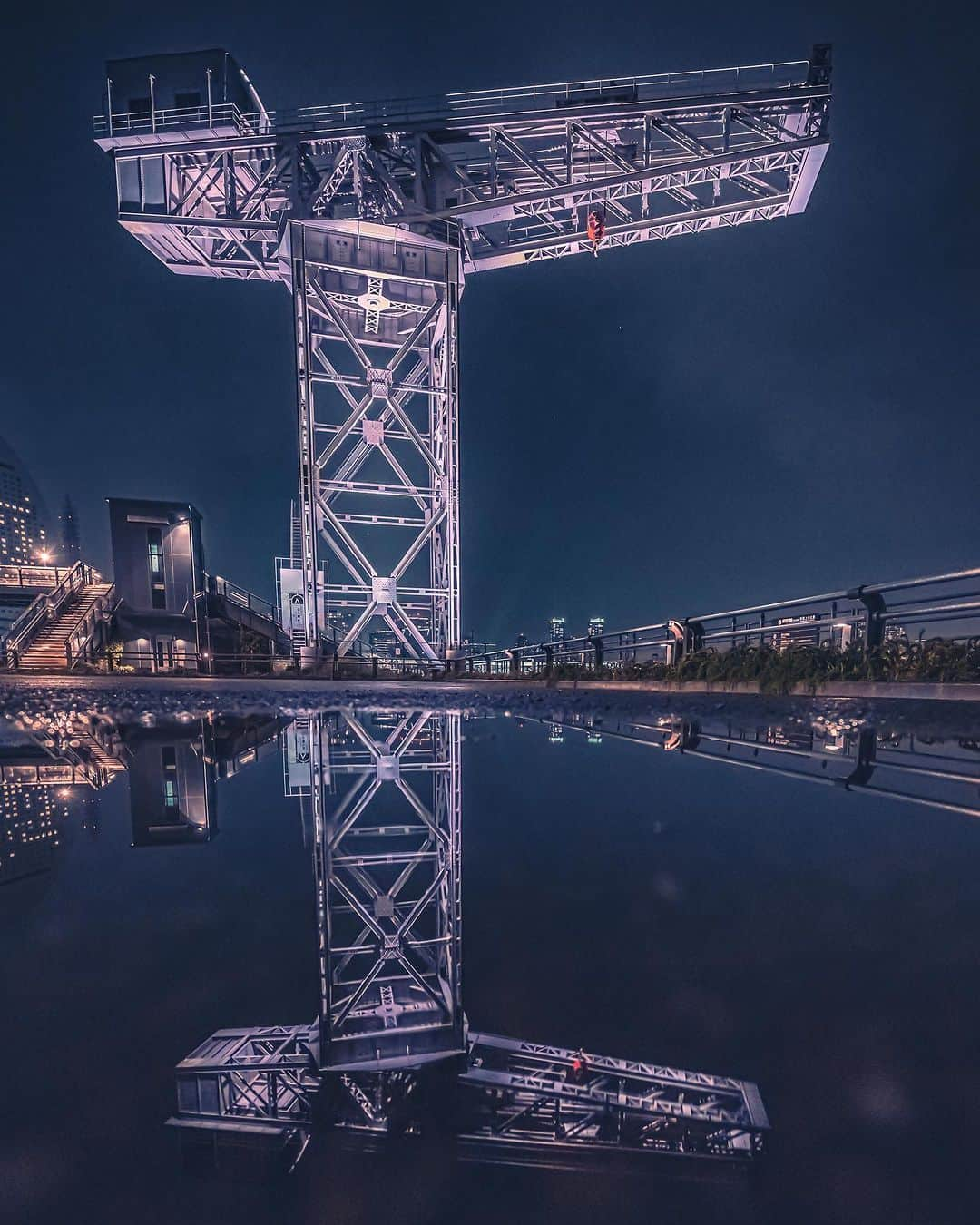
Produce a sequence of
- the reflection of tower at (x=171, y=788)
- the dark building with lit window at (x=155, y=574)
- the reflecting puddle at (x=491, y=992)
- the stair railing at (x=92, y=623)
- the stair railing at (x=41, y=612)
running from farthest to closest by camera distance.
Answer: the dark building with lit window at (x=155, y=574) → the stair railing at (x=92, y=623) → the stair railing at (x=41, y=612) → the reflection of tower at (x=171, y=788) → the reflecting puddle at (x=491, y=992)

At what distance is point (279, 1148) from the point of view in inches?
24.6

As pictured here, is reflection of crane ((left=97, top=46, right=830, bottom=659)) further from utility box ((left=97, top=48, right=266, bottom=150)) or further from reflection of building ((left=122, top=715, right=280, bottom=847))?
reflection of building ((left=122, top=715, right=280, bottom=847))

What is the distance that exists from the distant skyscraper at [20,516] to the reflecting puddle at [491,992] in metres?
119

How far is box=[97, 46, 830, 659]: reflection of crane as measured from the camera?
476 inches

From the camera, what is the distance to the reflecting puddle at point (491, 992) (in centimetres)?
60

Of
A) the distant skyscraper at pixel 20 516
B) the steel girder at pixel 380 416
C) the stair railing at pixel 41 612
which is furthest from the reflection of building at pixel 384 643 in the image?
the distant skyscraper at pixel 20 516

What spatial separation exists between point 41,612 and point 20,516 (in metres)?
123

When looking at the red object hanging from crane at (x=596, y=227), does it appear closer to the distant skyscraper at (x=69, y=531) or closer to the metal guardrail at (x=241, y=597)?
the metal guardrail at (x=241, y=597)

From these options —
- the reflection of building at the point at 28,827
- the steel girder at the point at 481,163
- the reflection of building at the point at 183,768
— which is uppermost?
the steel girder at the point at 481,163

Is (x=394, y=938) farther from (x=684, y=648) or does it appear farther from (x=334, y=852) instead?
(x=684, y=648)

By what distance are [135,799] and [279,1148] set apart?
2.03m

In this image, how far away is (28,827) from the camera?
188 centimetres

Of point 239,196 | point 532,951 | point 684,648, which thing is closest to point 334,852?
point 532,951

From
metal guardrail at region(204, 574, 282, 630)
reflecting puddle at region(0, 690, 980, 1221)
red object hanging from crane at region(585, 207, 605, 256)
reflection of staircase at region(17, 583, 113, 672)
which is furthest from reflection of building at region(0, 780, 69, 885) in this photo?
metal guardrail at region(204, 574, 282, 630)
